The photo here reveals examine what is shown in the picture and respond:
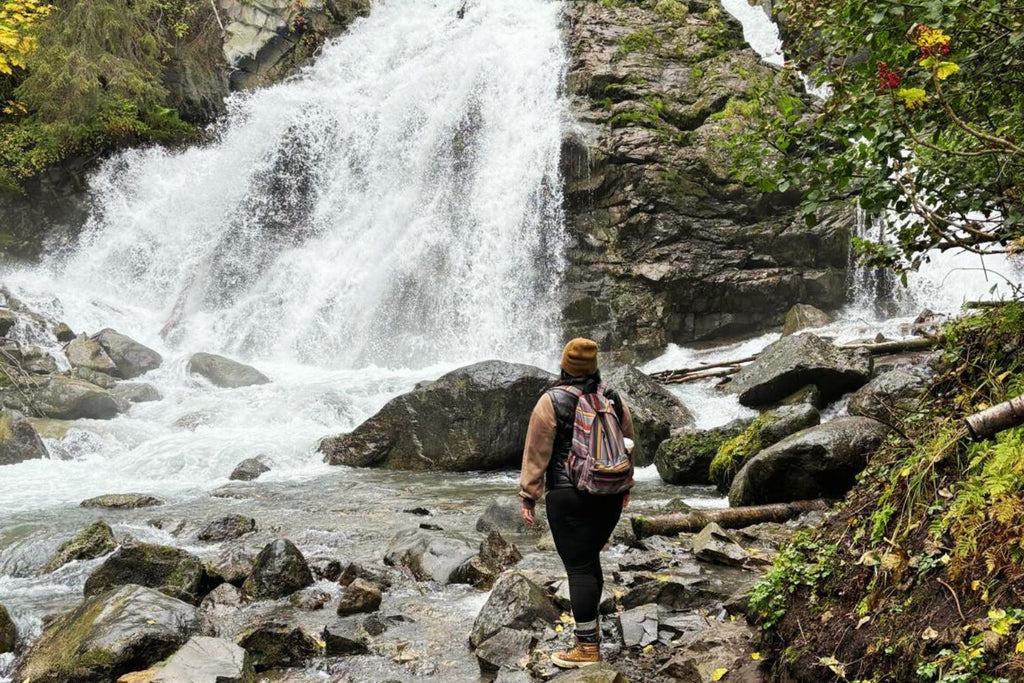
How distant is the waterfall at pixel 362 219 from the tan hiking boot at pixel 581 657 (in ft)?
53.8

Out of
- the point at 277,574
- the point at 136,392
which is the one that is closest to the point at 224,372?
the point at 136,392

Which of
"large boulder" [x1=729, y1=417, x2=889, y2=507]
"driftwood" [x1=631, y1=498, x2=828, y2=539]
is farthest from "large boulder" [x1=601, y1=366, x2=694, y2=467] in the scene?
"driftwood" [x1=631, y1=498, x2=828, y2=539]

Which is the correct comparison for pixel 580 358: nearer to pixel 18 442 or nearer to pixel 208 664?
pixel 208 664

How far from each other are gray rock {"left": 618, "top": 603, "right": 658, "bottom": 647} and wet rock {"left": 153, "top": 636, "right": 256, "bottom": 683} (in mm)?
2502

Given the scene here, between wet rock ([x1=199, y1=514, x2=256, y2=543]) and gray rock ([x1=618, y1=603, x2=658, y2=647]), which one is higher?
gray rock ([x1=618, y1=603, x2=658, y2=647])

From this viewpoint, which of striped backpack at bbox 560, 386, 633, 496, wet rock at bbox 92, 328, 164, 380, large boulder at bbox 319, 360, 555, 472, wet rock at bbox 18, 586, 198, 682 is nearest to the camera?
striped backpack at bbox 560, 386, 633, 496

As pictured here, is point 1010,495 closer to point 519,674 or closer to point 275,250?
point 519,674

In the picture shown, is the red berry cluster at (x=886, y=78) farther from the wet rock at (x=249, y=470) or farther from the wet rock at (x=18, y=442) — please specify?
the wet rock at (x=18, y=442)

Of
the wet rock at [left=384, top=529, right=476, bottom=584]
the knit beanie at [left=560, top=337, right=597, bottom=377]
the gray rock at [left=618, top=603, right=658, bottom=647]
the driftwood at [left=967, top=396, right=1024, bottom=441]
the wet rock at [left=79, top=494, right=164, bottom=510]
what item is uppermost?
the knit beanie at [left=560, top=337, right=597, bottom=377]

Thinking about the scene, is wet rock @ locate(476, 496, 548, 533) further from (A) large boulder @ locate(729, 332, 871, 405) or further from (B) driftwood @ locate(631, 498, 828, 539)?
(A) large boulder @ locate(729, 332, 871, 405)

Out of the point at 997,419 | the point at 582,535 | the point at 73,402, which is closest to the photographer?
the point at 997,419

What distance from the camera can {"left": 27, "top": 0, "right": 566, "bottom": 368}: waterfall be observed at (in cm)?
2166

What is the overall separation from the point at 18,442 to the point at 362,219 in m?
13.5

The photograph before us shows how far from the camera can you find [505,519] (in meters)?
8.71
